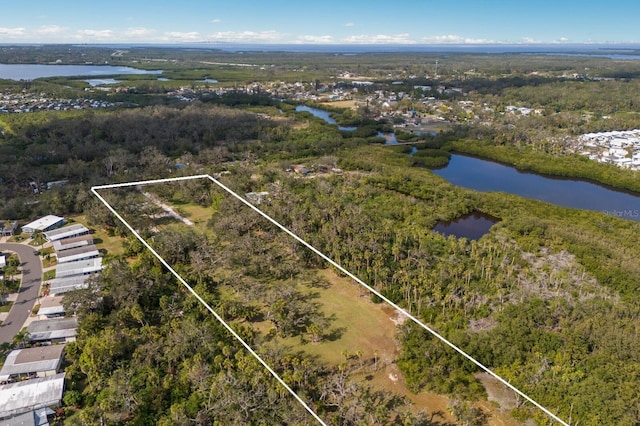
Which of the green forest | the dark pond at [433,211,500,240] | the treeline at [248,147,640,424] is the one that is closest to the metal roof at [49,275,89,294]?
the green forest

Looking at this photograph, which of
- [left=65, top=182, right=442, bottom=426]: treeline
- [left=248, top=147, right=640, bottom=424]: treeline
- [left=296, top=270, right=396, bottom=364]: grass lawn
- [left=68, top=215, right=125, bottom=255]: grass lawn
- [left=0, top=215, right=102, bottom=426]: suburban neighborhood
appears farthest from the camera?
[left=68, top=215, right=125, bottom=255]: grass lawn

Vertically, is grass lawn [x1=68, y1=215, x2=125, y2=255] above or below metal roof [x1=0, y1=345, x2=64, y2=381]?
above

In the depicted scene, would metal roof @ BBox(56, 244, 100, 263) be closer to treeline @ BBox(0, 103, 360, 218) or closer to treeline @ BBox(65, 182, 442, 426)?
treeline @ BBox(65, 182, 442, 426)

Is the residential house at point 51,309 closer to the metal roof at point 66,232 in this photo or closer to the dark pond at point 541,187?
the metal roof at point 66,232

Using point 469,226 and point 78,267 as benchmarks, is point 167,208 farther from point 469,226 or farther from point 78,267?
point 469,226

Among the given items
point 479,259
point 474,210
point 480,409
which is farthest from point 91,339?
point 474,210

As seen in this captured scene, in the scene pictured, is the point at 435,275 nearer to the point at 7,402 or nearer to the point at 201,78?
the point at 7,402

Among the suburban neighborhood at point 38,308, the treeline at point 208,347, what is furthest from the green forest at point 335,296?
the suburban neighborhood at point 38,308

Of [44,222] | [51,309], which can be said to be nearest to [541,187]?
[51,309]
